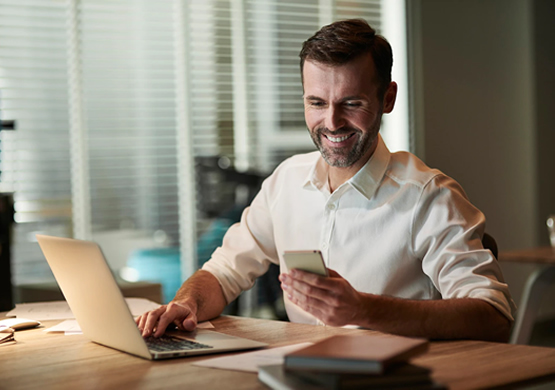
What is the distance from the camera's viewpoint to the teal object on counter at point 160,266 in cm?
368

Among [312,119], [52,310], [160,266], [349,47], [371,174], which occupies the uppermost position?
[349,47]

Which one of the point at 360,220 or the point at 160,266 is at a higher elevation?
the point at 360,220

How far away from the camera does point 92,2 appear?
3.54m

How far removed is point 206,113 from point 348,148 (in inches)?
90.2

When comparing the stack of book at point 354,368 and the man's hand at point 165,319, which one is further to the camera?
the man's hand at point 165,319

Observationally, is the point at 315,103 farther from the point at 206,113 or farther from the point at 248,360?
the point at 206,113

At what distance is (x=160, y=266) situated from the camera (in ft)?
12.4

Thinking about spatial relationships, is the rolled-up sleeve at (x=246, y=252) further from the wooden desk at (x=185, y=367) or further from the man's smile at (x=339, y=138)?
the wooden desk at (x=185, y=367)

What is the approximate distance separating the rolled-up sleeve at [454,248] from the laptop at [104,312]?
51 cm

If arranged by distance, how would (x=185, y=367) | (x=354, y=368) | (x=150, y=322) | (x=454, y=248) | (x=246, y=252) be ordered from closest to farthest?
(x=354, y=368)
(x=185, y=367)
(x=150, y=322)
(x=454, y=248)
(x=246, y=252)

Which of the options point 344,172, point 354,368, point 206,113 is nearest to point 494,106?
point 206,113

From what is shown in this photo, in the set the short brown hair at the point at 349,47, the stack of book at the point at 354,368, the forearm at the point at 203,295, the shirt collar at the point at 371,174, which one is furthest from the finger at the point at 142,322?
the short brown hair at the point at 349,47

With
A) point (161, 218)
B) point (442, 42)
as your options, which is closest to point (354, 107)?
point (161, 218)

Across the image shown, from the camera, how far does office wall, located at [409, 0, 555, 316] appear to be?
450 centimetres
